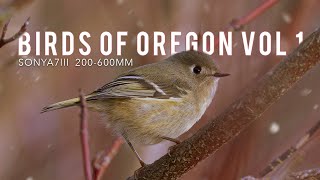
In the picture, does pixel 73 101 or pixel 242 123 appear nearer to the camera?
pixel 242 123

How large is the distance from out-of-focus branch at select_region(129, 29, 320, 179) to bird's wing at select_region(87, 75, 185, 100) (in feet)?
2.64

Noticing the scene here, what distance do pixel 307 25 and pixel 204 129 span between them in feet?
6.63

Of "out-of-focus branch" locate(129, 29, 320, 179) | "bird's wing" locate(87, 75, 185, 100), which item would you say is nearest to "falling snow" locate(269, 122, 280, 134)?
"bird's wing" locate(87, 75, 185, 100)

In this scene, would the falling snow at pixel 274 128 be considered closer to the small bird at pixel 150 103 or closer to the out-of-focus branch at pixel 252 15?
the small bird at pixel 150 103

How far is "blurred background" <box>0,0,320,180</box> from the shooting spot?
132 inches

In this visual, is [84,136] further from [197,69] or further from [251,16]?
[197,69]

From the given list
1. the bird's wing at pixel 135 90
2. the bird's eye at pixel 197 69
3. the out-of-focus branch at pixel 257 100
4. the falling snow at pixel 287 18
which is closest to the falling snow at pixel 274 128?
the falling snow at pixel 287 18

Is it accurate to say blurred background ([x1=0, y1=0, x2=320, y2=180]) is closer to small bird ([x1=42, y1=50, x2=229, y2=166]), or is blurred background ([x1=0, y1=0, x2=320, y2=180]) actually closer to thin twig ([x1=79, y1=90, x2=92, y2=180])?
small bird ([x1=42, y1=50, x2=229, y2=166])

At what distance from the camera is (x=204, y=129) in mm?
1820

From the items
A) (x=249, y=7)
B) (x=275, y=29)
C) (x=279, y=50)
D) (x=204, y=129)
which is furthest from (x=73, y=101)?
(x=249, y=7)

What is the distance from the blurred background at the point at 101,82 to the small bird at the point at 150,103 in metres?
0.45

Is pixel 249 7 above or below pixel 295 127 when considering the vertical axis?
above

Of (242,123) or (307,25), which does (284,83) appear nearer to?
(242,123)

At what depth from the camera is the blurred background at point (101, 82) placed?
11.0 ft
